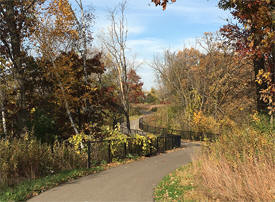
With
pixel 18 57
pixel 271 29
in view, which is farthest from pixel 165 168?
pixel 18 57

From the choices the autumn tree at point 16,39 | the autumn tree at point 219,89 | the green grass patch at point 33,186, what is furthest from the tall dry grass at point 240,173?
the autumn tree at point 219,89

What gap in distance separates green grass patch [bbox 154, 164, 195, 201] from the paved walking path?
0.25 m

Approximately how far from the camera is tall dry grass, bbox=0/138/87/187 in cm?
767

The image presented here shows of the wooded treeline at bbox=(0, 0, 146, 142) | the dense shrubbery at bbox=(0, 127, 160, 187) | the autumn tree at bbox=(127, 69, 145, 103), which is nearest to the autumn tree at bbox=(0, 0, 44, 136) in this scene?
the wooded treeline at bbox=(0, 0, 146, 142)

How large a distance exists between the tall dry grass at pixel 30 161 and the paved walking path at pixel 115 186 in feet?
4.94

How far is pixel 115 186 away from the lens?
7.40m

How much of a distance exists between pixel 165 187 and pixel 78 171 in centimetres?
369

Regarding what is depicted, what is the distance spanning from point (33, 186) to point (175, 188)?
4343 mm

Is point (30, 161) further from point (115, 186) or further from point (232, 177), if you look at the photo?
point (232, 177)

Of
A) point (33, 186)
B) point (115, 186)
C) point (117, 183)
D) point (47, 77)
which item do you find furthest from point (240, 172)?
point (47, 77)

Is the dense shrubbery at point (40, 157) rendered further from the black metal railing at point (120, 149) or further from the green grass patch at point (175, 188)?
the green grass patch at point (175, 188)

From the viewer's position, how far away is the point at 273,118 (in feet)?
30.5

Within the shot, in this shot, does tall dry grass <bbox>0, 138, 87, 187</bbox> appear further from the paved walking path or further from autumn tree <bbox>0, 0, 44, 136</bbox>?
autumn tree <bbox>0, 0, 44, 136</bbox>

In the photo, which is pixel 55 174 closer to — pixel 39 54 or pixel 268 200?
pixel 268 200
